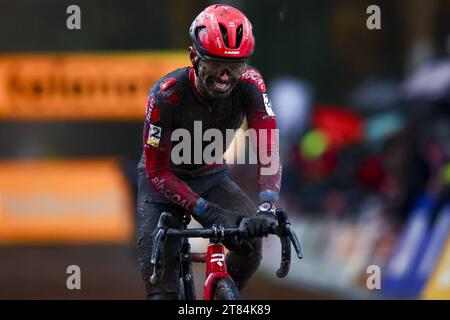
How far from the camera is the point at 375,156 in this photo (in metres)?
20.2

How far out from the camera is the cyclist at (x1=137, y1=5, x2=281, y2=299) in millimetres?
8156

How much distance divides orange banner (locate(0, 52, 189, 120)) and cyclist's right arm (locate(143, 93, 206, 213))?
17.2m

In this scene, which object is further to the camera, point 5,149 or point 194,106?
point 5,149

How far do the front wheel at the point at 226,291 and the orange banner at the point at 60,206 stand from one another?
18195 mm

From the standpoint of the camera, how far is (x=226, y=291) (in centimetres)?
793

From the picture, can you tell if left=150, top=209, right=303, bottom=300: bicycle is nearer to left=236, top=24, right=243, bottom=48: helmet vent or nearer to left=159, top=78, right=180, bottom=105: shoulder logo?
left=159, top=78, right=180, bottom=105: shoulder logo

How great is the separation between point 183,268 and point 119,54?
17.9m

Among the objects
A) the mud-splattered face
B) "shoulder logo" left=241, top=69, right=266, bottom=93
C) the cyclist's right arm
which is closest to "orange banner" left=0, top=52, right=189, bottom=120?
"shoulder logo" left=241, top=69, right=266, bottom=93

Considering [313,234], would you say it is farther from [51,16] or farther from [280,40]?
[280,40]

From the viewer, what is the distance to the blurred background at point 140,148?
17172 mm

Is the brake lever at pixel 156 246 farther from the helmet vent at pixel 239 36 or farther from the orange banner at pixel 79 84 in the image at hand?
the orange banner at pixel 79 84

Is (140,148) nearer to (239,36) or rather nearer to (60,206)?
(60,206)

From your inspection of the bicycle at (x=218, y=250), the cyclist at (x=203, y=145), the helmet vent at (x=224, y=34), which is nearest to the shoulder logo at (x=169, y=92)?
the cyclist at (x=203, y=145)
